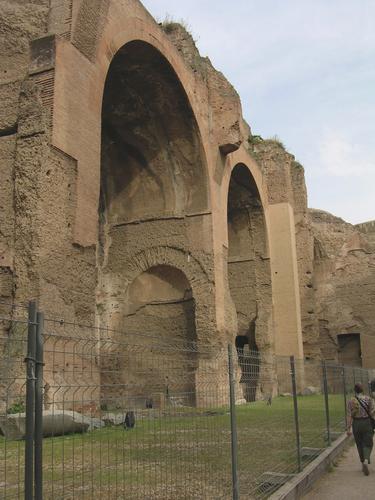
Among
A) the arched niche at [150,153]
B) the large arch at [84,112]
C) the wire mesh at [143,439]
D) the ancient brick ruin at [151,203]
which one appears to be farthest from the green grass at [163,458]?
the arched niche at [150,153]

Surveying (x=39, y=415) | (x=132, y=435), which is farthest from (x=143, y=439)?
(x=39, y=415)

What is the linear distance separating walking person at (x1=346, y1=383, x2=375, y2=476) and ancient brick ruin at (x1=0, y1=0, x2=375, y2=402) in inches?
154

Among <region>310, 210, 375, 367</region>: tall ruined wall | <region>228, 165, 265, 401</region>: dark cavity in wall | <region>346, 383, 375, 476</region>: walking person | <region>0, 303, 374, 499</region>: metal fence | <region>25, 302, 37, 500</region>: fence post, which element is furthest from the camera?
<region>310, 210, 375, 367</region>: tall ruined wall

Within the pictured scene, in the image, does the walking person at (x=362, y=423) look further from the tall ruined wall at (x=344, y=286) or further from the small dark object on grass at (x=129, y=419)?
the tall ruined wall at (x=344, y=286)

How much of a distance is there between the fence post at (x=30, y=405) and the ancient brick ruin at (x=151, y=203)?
5339mm

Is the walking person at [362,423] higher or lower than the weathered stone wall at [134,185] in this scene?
lower

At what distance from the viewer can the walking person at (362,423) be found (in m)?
5.56

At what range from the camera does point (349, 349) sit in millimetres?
24141

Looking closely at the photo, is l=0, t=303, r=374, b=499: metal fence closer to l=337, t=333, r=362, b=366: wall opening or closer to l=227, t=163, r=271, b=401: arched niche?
l=227, t=163, r=271, b=401: arched niche

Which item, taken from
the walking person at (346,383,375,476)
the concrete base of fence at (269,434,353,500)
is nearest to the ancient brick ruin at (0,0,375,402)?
the concrete base of fence at (269,434,353,500)

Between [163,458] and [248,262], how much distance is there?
48.3 ft

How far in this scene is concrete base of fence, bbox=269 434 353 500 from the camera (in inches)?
162

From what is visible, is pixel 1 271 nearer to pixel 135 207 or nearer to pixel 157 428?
pixel 157 428

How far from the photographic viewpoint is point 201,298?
13.3m
